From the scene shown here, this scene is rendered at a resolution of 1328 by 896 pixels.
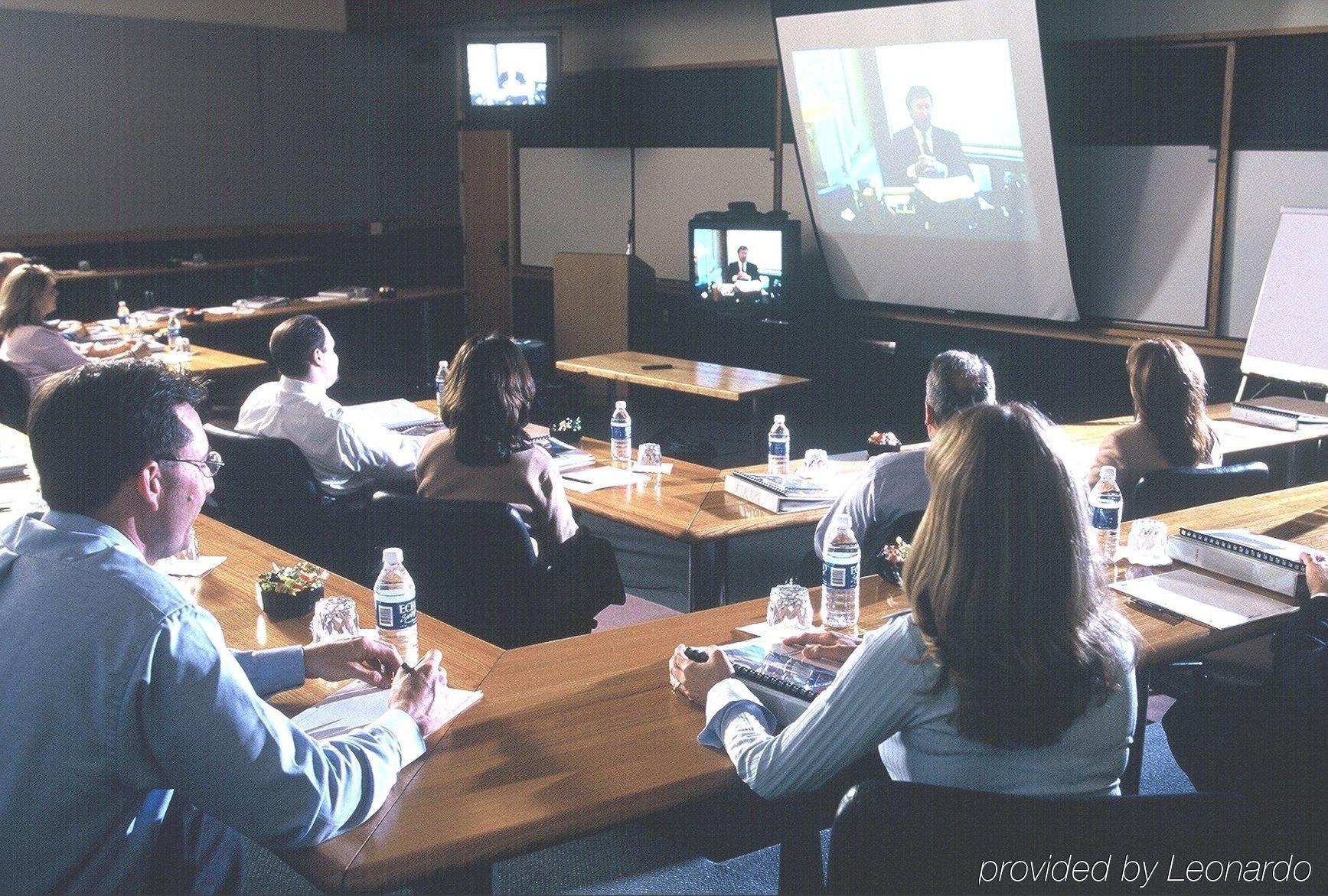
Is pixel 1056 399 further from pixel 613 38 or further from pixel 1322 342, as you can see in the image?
pixel 613 38

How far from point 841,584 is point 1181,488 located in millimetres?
1571

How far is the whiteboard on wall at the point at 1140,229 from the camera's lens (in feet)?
19.1

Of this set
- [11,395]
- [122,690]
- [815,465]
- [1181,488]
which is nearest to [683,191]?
[11,395]

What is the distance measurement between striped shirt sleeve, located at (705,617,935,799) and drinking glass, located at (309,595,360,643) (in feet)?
3.10

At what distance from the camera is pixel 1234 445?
4395 millimetres

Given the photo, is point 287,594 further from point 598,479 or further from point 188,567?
point 598,479

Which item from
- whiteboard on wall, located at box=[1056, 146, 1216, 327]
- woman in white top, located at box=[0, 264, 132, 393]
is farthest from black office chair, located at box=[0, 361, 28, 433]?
whiteboard on wall, located at box=[1056, 146, 1216, 327]

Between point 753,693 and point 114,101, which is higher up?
point 114,101

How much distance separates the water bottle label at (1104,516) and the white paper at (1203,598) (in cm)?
18

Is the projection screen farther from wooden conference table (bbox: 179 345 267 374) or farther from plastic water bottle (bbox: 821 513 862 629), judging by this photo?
plastic water bottle (bbox: 821 513 862 629)

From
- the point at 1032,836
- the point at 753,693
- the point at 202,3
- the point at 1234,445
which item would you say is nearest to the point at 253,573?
the point at 753,693

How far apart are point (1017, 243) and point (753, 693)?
16.0 ft

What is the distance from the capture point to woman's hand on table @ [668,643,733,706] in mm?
2049

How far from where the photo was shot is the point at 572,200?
9312 millimetres
